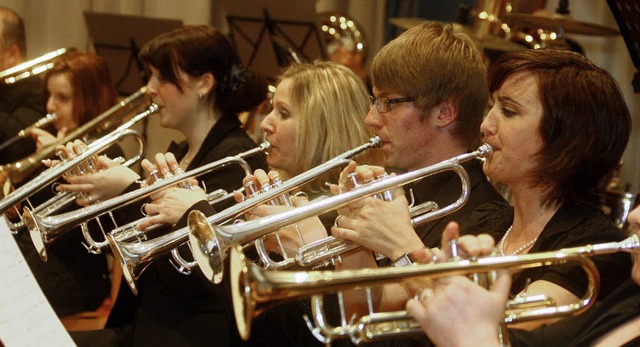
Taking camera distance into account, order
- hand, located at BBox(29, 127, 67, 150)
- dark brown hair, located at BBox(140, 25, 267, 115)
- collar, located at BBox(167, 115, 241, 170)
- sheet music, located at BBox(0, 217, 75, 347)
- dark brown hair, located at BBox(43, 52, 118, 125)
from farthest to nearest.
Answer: dark brown hair, located at BBox(43, 52, 118, 125) < hand, located at BBox(29, 127, 67, 150) < dark brown hair, located at BBox(140, 25, 267, 115) < collar, located at BBox(167, 115, 241, 170) < sheet music, located at BBox(0, 217, 75, 347)

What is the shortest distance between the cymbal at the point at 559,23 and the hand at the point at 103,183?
2.11 m

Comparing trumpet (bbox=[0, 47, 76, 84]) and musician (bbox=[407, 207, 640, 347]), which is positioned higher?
trumpet (bbox=[0, 47, 76, 84])

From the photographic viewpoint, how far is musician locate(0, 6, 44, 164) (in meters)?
4.81

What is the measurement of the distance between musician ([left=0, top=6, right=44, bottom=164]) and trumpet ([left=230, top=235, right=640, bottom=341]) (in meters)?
3.28

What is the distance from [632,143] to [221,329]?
276 cm

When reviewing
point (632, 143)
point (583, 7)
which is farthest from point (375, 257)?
point (583, 7)

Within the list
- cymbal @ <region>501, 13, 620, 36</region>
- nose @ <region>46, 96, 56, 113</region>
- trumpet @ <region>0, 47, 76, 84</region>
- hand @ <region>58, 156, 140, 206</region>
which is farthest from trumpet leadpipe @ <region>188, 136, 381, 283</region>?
trumpet @ <region>0, 47, 76, 84</region>

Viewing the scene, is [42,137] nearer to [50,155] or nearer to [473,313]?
[50,155]

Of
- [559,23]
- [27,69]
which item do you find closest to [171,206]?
[559,23]

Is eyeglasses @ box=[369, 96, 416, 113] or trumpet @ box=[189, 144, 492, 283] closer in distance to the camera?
trumpet @ box=[189, 144, 492, 283]

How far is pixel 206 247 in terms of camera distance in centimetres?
227

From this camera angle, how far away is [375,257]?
2.50 meters

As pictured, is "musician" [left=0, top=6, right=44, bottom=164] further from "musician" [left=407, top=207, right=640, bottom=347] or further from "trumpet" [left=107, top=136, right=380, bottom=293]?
"musician" [left=407, top=207, right=640, bottom=347]

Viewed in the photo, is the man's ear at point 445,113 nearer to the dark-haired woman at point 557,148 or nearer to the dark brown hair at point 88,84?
the dark-haired woman at point 557,148
